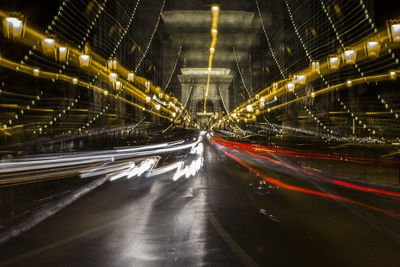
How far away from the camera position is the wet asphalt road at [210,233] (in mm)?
3768

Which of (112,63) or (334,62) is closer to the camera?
(334,62)

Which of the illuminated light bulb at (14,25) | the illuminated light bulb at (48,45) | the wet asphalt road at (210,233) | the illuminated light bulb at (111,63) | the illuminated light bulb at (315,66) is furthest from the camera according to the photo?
the illuminated light bulb at (111,63)

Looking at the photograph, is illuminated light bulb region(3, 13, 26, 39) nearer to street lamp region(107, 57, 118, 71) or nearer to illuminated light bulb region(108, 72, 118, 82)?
street lamp region(107, 57, 118, 71)

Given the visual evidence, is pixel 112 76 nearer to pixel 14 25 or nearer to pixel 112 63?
pixel 112 63

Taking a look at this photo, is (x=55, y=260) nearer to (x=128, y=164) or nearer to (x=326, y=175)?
(x=326, y=175)

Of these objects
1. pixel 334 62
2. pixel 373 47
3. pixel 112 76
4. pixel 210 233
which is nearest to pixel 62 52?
pixel 112 76

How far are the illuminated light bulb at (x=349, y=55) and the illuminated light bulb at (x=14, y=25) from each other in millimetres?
12086

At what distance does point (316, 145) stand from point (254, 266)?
710 inches

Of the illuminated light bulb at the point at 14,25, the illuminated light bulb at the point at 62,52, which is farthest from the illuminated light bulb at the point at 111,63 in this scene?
the illuminated light bulb at the point at 14,25

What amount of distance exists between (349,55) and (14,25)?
40.6 ft

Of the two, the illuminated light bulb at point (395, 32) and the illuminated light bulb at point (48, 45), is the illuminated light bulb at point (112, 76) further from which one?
the illuminated light bulb at point (395, 32)

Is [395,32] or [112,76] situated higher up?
[112,76]

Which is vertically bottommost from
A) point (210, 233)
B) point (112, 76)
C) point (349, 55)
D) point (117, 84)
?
point (210, 233)

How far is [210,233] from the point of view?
478cm
